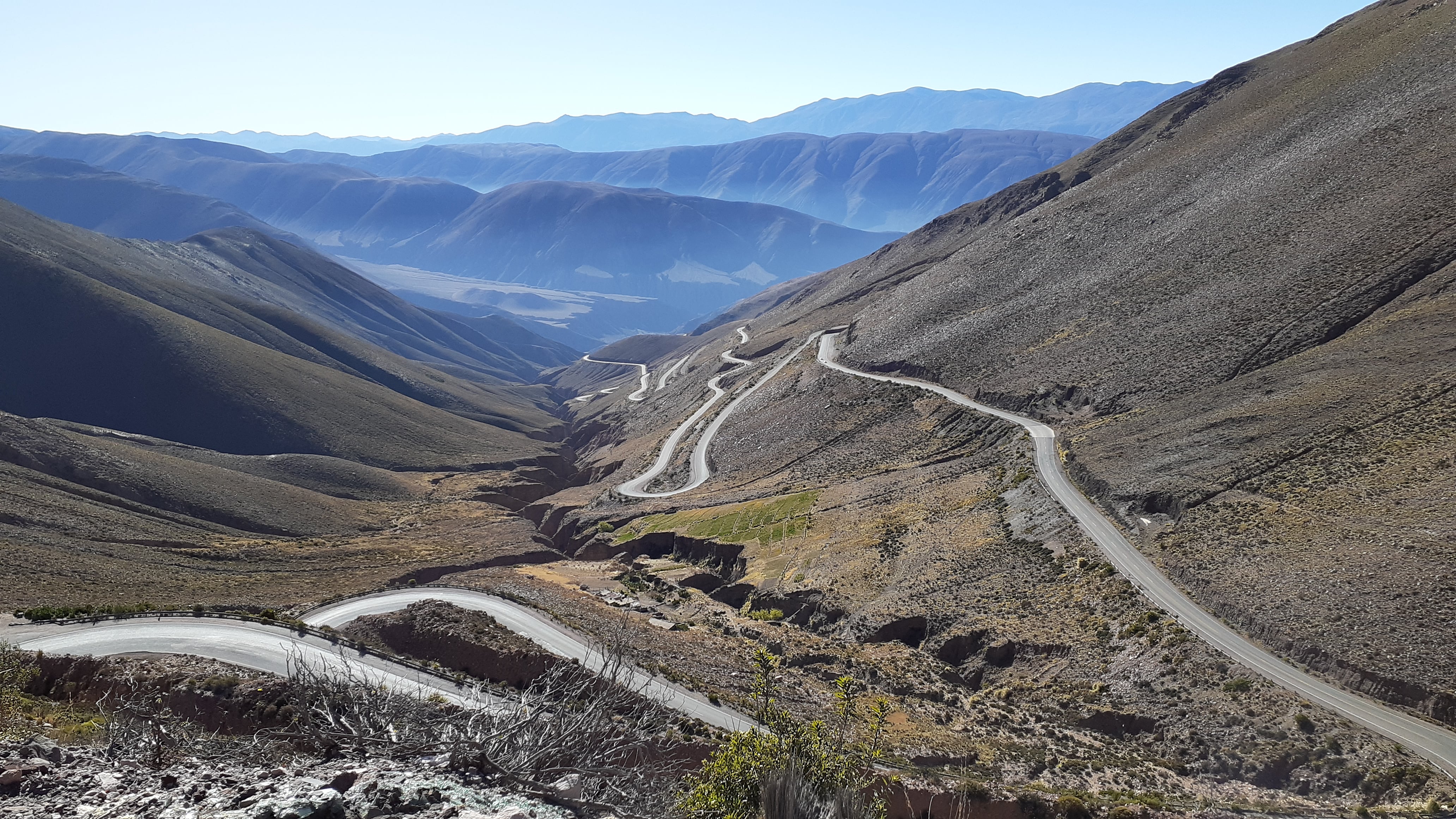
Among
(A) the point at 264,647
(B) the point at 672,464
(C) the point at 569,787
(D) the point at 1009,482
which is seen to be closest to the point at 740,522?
(D) the point at 1009,482

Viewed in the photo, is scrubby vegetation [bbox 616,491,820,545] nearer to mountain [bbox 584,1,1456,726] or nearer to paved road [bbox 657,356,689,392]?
mountain [bbox 584,1,1456,726]

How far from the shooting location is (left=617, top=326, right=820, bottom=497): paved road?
69062mm

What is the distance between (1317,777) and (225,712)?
83.1 feet

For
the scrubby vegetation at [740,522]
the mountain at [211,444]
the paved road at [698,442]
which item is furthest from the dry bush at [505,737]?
the paved road at [698,442]

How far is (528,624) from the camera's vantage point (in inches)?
1254

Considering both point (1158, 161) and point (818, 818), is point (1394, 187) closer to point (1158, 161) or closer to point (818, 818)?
point (1158, 161)

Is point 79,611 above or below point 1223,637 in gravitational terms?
above

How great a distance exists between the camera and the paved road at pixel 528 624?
2384cm

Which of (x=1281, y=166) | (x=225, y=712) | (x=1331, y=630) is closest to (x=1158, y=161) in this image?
(x=1281, y=166)

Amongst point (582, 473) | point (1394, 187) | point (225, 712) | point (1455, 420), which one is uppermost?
point (1394, 187)

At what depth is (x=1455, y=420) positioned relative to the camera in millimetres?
32406

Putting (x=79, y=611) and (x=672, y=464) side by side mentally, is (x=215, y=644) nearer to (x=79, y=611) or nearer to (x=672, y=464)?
(x=79, y=611)

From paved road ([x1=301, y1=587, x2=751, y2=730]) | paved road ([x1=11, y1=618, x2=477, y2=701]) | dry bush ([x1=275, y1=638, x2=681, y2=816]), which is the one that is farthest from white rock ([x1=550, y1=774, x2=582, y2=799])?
paved road ([x1=11, y1=618, x2=477, y2=701])

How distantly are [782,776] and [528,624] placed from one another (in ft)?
76.9
